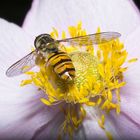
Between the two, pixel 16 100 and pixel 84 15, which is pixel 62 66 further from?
pixel 84 15

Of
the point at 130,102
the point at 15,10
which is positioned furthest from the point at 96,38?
the point at 15,10

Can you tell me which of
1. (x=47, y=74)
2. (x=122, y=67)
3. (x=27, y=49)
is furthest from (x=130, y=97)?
(x=27, y=49)

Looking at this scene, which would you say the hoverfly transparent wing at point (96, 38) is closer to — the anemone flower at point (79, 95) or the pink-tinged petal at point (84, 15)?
the anemone flower at point (79, 95)

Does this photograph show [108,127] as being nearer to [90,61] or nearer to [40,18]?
[90,61]

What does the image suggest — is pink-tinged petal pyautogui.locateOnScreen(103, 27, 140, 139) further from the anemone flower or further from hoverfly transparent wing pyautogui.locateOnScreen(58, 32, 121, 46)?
hoverfly transparent wing pyautogui.locateOnScreen(58, 32, 121, 46)

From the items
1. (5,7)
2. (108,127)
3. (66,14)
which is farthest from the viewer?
(5,7)
